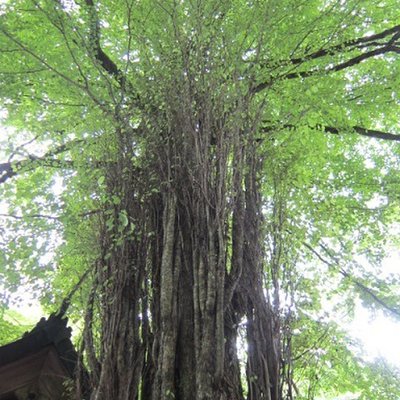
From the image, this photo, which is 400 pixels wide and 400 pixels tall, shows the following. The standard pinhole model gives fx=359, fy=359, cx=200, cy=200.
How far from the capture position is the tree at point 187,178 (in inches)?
106

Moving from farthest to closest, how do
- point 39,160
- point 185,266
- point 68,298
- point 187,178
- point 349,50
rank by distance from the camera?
point 349,50, point 39,160, point 68,298, point 187,178, point 185,266

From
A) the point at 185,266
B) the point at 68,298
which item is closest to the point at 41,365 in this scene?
the point at 68,298

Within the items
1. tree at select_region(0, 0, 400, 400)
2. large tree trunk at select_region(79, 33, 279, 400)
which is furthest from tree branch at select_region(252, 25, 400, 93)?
large tree trunk at select_region(79, 33, 279, 400)

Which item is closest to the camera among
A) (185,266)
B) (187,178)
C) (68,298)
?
(185,266)

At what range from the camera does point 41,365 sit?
140 inches

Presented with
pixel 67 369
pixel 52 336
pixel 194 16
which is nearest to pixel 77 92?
pixel 194 16

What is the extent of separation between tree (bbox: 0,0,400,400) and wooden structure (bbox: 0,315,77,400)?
37 cm

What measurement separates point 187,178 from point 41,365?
2.35m

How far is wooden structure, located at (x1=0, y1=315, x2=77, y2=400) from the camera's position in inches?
135

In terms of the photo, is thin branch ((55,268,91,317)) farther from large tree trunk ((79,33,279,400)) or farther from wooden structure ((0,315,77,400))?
large tree trunk ((79,33,279,400))

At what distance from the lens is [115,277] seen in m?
3.03

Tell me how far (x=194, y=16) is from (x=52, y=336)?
3.59 meters

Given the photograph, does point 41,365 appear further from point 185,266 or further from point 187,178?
point 187,178

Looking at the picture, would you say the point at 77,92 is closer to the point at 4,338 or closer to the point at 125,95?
the point at 125,95
